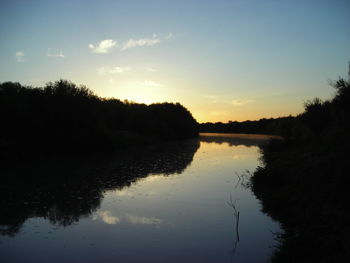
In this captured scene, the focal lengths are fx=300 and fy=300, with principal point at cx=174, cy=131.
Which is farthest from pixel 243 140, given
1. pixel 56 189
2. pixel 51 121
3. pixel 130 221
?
pixel 130 221

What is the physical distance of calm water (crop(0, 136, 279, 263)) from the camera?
903 centimetres

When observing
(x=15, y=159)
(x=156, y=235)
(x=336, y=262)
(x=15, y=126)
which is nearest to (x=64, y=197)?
(x=156, y=235)

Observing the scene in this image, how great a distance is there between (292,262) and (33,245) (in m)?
7.81

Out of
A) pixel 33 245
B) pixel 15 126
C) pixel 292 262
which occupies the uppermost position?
pixel 15 126

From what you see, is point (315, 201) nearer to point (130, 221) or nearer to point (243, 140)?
point (130, 221)

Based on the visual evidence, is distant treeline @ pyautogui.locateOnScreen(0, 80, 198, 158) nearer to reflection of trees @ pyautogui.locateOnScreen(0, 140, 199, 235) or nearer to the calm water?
reflection of trees @ pyautogui.locateOnScreen(0, 140, 199, 235)

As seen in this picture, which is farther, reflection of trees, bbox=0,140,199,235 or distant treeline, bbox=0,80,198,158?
distant treeline, bbox=0,80,198,158

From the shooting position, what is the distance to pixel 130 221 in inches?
480

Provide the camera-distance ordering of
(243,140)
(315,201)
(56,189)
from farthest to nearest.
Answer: (243,140) → (56,189) → (315,201)

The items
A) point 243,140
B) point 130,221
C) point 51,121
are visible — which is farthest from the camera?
point 243,140

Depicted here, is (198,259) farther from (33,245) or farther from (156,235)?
(33,245)

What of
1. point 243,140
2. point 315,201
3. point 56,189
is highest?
point 243,140

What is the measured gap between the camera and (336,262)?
21.5 ft

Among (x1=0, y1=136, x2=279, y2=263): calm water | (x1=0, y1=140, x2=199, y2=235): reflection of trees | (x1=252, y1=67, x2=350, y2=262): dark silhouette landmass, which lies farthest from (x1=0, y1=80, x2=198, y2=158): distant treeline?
(x1=252, y1=67, x2=350, y2=262): dark silhouette landmass
